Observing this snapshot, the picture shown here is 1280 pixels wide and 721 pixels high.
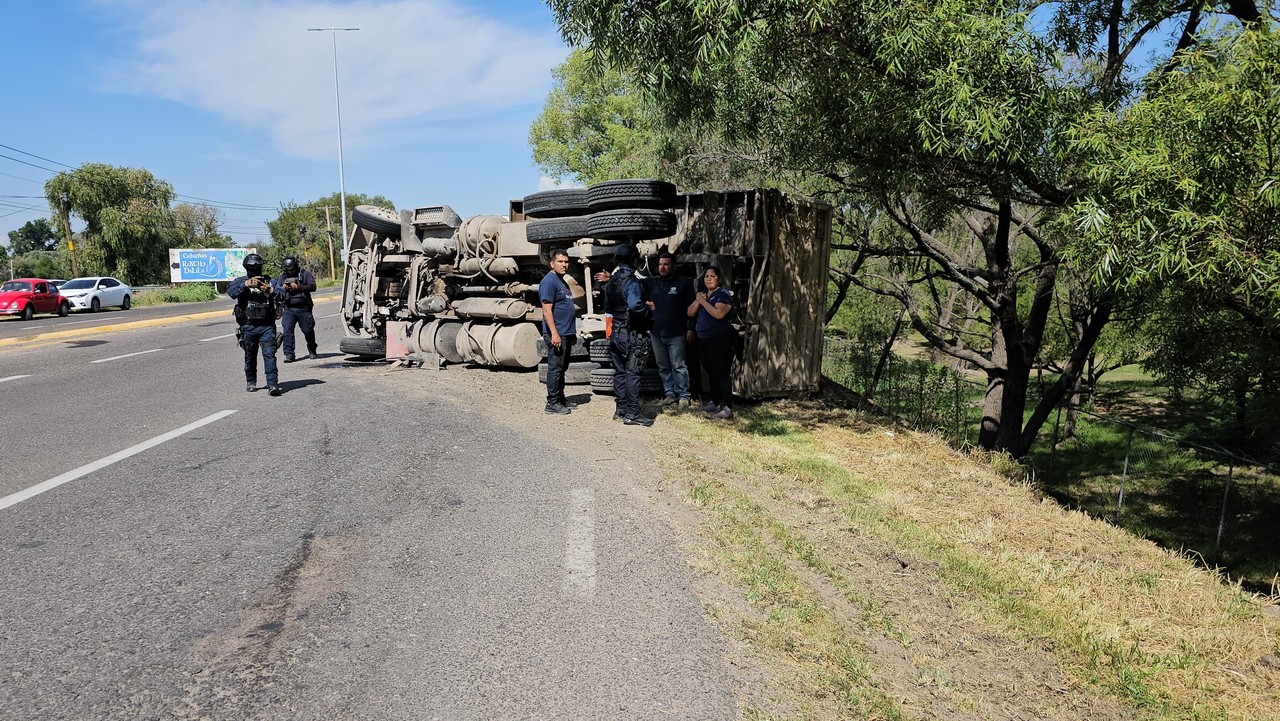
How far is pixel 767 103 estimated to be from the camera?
11.9 meters

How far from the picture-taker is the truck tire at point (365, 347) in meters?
14.2

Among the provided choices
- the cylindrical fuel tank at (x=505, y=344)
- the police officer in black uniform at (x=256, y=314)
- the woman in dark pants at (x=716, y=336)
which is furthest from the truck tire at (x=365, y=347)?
the woman in dark pants at (x=716, y=336)

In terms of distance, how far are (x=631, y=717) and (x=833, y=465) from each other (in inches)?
191

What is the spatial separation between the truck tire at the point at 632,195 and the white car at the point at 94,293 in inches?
1254

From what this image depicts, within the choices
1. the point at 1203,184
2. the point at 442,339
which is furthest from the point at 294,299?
the point at 1203,184

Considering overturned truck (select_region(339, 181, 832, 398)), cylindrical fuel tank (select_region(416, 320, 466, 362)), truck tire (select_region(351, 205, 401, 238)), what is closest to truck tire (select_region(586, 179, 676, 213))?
overturned truck (select_region(339, 181, 832, 398))

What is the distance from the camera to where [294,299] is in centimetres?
1391

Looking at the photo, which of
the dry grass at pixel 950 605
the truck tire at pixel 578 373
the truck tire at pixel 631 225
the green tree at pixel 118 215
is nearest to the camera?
the dry grass at pixel 950 605

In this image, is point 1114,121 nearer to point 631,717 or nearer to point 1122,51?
point 1122,51

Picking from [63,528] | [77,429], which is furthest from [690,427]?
[77,429]

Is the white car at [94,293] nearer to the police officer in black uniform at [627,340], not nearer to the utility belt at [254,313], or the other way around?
the utility belt at [254,313]

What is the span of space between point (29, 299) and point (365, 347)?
23.4m

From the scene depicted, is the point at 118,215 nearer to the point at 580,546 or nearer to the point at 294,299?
the point at 294,299

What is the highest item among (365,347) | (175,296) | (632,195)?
(632,195)
